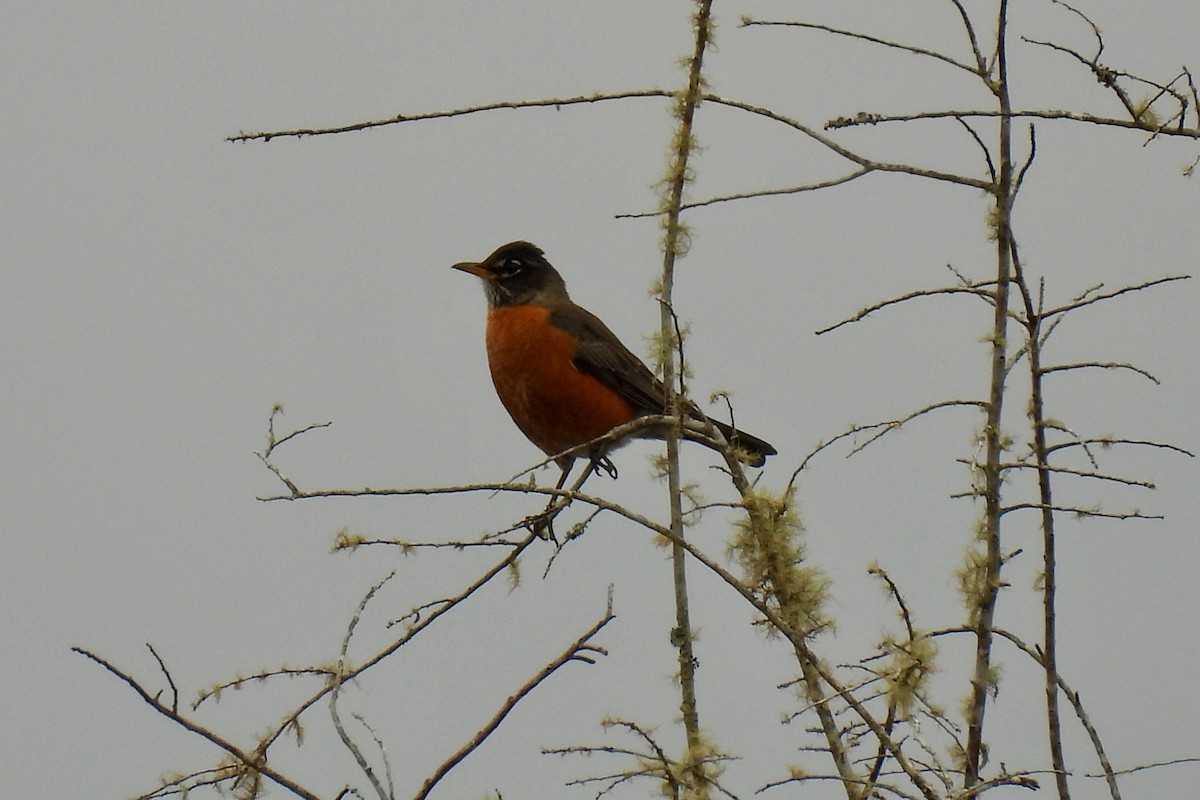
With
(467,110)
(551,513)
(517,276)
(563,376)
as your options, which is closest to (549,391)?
(563,376)

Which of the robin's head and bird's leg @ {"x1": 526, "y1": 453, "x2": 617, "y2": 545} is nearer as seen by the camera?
bird's leg @ {"x1": 526, "y1": 453, "x2": 617, "y2": 545}

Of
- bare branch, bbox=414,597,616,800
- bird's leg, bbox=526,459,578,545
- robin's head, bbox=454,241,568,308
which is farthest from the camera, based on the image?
robin's head, bbox=454,241,568,308

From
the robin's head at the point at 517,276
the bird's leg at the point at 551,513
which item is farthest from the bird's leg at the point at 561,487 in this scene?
the robin's head at the point at 517,276

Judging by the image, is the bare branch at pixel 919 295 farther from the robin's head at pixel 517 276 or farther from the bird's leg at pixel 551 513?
the robin's head at pixel 517 276

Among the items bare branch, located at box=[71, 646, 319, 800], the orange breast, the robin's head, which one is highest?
the robin's head

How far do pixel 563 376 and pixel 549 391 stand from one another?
79 mm

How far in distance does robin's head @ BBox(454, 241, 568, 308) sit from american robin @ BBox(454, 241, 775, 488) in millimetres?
83

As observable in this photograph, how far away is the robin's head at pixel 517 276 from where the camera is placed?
6.12 meters

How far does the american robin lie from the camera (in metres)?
5.56

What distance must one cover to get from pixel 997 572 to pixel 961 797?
1.27 feet

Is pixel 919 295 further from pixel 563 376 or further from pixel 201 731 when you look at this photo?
pixel 563 376

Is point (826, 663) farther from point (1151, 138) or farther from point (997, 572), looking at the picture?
point (1151, 138)

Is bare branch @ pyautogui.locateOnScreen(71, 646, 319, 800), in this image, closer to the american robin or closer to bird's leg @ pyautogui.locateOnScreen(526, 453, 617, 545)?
bird's leg @ pyautogui.locateOnScreen(526, 453, 617, 545)

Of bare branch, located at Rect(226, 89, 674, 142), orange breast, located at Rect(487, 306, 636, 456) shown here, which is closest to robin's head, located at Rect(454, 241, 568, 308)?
orange breast, located at Rect(487, 306, 636, 456)
